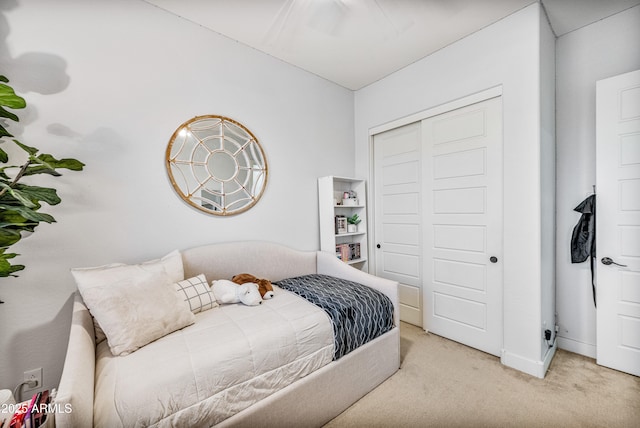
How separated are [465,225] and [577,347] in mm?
1378

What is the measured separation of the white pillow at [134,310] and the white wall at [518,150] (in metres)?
2.38

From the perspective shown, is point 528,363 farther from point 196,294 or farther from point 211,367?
point 196,294

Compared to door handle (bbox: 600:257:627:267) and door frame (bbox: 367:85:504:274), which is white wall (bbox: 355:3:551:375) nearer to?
door frame (bbox: 367:85:504:274)

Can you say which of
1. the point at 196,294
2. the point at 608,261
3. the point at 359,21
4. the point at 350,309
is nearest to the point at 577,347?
the point at 608,261

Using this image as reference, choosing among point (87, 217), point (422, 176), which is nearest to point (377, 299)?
point (422, 176)

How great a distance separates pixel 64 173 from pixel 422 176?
9.45ft

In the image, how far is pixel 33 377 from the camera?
1.54 m

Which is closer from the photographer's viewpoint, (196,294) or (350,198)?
(196,294)

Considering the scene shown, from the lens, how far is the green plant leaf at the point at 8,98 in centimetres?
107

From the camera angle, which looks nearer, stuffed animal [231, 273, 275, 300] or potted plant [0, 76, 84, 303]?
potted plant [0, 76, 84, 303]

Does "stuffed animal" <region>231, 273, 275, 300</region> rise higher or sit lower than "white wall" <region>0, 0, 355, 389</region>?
lower

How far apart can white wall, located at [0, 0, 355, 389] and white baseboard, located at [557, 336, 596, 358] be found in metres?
2.87

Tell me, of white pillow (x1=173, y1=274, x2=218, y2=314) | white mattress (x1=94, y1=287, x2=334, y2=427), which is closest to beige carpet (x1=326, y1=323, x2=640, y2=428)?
white mattress (x1=94, y1=287, x2=334, y2=427)

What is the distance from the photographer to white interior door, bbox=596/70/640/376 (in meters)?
1.88
